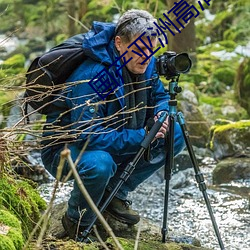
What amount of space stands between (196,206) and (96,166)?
2.41 m

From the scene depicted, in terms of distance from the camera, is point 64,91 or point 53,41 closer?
point 64,91

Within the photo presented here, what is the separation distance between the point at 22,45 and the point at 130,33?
1131cm

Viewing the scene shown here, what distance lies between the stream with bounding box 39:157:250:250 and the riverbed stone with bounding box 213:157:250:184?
8 centimetres

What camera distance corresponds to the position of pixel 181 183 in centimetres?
593

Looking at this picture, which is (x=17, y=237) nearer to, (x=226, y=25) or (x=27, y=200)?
(x=27, y=200)

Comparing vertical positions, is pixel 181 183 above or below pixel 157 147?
below

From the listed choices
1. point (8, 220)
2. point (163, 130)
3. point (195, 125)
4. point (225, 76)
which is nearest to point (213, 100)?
point (225, 76)

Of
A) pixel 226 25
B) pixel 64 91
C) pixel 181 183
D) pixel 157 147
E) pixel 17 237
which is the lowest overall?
pixel 226 25

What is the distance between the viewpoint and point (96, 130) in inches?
121

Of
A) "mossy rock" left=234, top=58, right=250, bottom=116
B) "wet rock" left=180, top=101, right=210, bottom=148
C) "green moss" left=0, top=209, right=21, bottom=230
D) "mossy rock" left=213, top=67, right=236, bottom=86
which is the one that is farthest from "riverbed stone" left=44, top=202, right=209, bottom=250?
"mossy rock" left=213, top=67, right=236, bottom=86

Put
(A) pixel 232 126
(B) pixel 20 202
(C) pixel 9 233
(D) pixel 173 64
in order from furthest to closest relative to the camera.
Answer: (A) pixel 232 126 < (D) pixel 173 64 < (B) pixel 20 202 < (C) pixel 9 233

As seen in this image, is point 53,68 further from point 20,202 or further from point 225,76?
point 225,76

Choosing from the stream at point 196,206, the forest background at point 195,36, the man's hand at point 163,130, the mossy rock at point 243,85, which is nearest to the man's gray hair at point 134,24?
the man's hand at point 163,130

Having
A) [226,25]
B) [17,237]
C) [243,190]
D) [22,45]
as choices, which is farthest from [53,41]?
[17,237]
